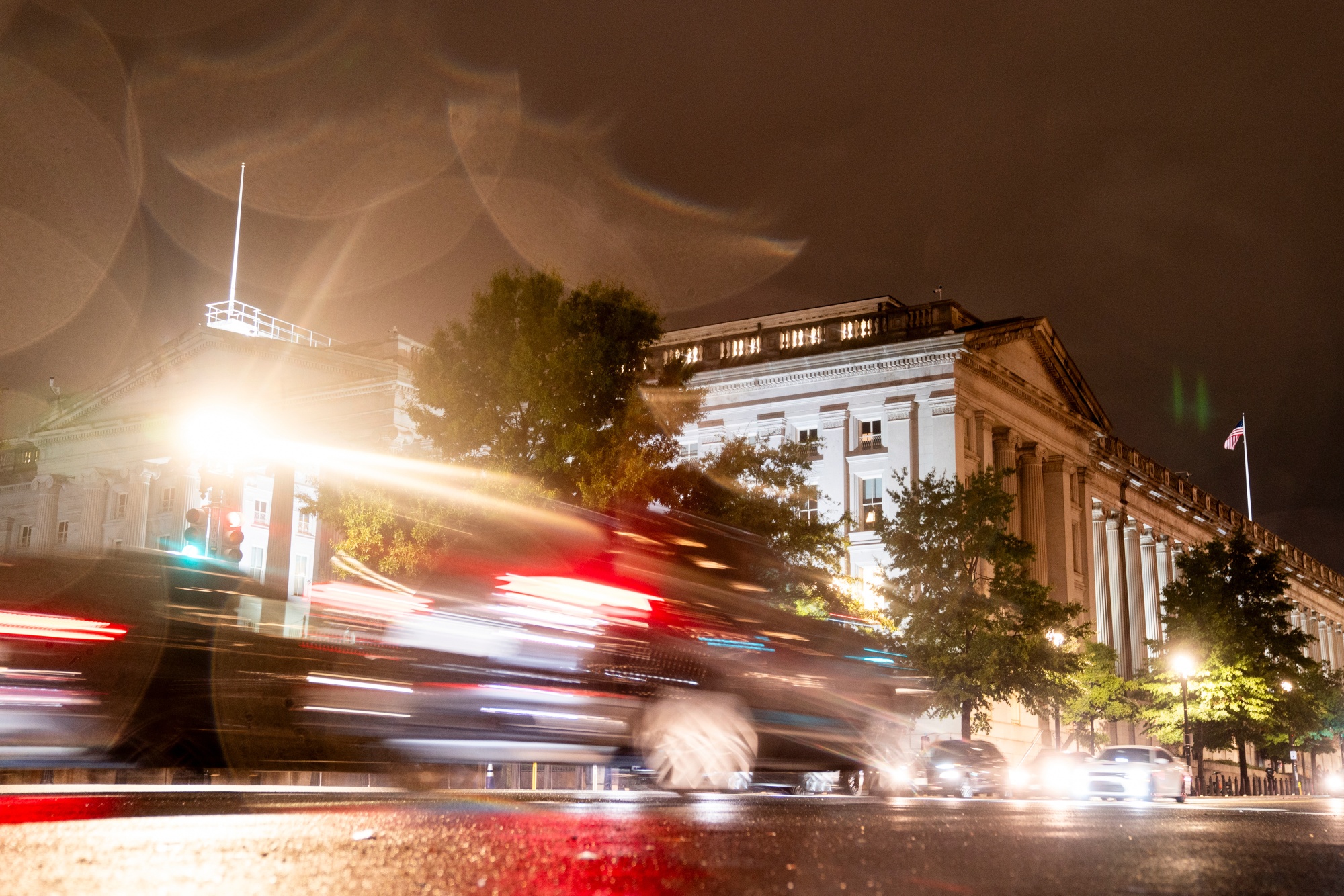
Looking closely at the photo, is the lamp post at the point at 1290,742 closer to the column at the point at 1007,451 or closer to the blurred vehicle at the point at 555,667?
the column at the point at 1007,451

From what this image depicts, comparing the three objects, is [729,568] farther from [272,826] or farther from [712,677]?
[272,826]

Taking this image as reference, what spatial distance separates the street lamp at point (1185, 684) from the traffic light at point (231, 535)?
138 ft

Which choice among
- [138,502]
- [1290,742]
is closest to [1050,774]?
[1290,742]

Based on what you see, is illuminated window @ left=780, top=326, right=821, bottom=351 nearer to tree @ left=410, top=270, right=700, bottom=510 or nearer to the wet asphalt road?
tree @ left=410, top=270, right=700, bottom=510

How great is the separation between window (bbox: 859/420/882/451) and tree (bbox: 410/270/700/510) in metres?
23.0

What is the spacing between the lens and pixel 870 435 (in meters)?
55.8

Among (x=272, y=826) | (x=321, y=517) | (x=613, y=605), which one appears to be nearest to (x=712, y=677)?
(x=613, y=605)

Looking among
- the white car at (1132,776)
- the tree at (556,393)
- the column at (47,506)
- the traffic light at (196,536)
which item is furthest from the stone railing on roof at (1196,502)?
the traffic light at (196,536)

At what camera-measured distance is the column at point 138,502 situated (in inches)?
2458

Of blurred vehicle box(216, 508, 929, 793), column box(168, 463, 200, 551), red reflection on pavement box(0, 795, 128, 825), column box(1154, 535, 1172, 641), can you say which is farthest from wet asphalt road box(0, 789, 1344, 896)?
column box(1154, 535, 1172, 641)

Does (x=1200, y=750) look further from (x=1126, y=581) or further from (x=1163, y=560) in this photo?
(x=1163, y=560)

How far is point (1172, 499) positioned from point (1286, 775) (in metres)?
17.2

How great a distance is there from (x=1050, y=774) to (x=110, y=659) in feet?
115

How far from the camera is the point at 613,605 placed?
14406 mm
